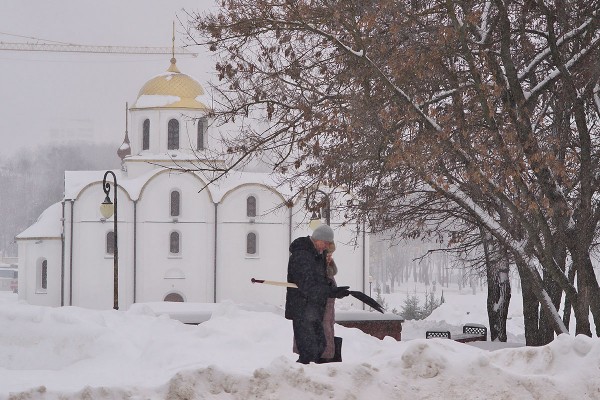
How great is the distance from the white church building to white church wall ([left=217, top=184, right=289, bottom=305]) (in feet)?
0.15

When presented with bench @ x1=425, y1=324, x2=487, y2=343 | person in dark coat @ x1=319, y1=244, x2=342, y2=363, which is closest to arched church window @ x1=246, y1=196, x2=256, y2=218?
bench @ x1=425, y1=324, x2=487, y2=343

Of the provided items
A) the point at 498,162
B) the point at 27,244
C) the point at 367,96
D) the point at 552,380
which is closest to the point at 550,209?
the point at 498,162

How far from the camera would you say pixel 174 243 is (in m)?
49.0

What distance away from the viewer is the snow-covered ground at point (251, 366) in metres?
7.09

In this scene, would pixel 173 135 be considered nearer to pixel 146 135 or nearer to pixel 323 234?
pixel 146 135

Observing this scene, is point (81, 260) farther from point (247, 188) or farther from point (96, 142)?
point (96, 142)

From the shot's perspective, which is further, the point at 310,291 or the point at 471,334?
the point at 471,334

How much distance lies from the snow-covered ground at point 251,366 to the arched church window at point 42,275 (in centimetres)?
3706

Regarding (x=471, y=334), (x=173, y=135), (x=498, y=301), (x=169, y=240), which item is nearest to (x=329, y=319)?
(x=498, y=301)

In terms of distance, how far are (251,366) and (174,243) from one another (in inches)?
1537

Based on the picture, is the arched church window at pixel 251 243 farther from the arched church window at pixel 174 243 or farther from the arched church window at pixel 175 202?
the arched church window at pixel 175 202

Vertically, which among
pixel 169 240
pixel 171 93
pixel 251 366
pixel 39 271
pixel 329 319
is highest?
pixel 171 93

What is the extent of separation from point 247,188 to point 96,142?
61.1 m

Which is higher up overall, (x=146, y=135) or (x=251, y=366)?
(x=146, y=135)
